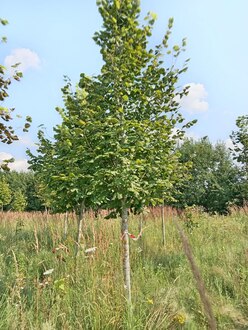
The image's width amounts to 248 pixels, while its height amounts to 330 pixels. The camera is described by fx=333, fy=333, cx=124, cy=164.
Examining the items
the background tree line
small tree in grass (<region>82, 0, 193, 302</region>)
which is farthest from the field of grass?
the background tree line

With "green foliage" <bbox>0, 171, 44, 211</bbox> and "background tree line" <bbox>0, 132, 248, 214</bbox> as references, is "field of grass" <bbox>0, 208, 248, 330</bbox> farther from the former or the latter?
"green foliage" <bbox>0, 171, 44, 211</bbox>

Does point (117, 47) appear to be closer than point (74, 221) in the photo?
Yes

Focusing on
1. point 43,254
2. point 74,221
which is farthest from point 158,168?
point 74,221

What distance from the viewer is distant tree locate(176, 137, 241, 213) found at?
2328cm

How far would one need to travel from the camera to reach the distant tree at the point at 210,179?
23.3 m

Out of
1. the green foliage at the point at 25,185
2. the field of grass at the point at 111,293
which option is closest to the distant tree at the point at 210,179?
the green foliage at the point at 25,185

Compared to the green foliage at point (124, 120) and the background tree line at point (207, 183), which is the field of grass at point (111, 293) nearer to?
the green foliage at point (124, 120)

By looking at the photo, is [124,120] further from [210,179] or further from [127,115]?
[210,179]

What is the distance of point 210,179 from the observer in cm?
2445

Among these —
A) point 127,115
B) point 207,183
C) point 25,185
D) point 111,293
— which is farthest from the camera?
point 25,185

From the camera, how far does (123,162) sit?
398 cm

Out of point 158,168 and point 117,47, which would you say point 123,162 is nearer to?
point 158,168

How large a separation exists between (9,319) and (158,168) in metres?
2.40

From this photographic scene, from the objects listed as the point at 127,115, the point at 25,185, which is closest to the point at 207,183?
the point at 25,185
